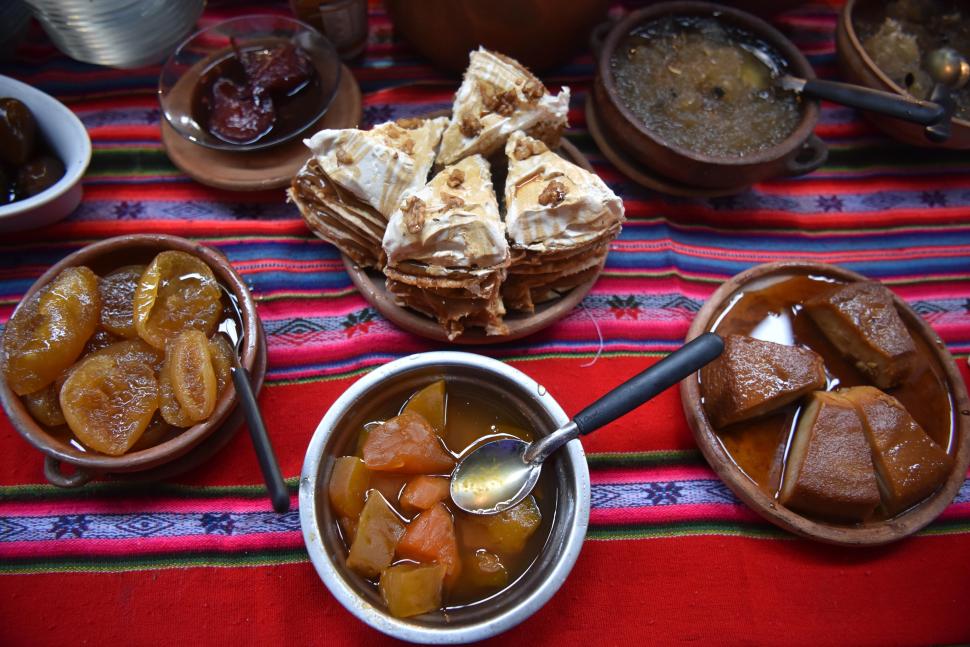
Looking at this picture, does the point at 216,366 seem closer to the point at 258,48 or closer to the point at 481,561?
the point at 481,561

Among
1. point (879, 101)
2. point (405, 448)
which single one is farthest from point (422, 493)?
point (879, 101)

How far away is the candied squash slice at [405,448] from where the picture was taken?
4.14 feet

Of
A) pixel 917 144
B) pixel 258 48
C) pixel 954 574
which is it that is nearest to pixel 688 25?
pixel 917 144

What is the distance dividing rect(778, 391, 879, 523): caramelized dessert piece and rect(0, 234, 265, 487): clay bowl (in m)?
Result: 1.24

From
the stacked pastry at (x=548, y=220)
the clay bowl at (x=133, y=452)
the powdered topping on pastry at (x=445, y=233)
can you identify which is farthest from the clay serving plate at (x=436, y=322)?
the clay bowl at (x=133, y=452)

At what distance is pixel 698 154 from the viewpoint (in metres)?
1.65

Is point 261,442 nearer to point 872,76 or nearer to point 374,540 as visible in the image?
point 374,540

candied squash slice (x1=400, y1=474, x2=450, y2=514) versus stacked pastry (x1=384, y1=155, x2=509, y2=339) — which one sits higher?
stacked pastry (x1=384, y1=155, x2=509, y2=339)

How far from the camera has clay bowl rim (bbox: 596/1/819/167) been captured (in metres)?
1.64

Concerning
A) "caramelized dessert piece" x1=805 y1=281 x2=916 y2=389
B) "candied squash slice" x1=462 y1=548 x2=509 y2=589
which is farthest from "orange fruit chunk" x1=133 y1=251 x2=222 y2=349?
"caramelized dessert piece" x1=805 y1=281 x2=916 y2=389

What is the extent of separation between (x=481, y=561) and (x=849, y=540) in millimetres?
803

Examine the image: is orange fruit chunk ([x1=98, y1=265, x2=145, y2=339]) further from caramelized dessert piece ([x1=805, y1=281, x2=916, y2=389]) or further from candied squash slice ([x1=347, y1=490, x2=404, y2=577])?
caramelized dessert piece ([x1=805, y1=281, x2=916, y2=389])

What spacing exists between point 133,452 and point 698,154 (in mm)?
1531

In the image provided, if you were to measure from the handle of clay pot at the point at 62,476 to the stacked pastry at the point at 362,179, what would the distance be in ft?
2.44
